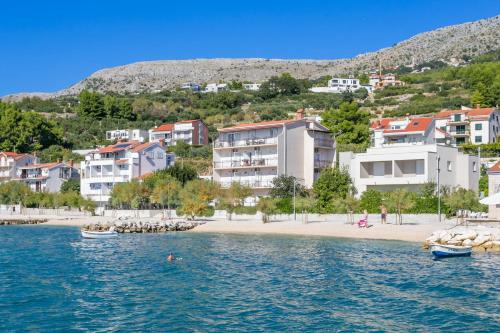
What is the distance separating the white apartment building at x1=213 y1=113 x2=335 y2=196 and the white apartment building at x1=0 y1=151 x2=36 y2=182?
155 ft

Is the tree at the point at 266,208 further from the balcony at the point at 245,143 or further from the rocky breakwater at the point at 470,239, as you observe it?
the rocky breakwater at the point at 470,239

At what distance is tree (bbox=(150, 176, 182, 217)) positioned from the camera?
262 ft

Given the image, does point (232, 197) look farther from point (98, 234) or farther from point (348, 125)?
point (348, 125)

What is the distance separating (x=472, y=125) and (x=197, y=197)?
177 feet

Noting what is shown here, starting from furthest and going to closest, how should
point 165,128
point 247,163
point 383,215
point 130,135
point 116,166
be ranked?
point 165,128, point 130,135, point 116,166, point 247,163, point 383,215

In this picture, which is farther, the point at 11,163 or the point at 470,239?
the point at 11,163

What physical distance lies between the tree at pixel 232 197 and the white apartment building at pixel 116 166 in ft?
91.2

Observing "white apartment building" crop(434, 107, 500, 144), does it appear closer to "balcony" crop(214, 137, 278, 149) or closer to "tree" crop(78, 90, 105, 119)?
"balcony" crop(214, 137, 278, 149)

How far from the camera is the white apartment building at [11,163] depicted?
4601 inches

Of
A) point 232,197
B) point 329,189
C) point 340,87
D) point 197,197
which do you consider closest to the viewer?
point 329,189

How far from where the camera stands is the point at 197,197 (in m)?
74.5

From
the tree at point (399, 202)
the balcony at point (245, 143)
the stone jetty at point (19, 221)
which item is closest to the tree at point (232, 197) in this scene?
the balcony at point (245, 143)

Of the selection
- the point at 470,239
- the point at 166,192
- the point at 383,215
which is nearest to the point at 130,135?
the point at 166,192

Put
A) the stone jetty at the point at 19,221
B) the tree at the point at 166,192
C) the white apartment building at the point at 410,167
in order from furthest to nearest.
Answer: the stone jetty at the point at 19,221
the tree at the point at 166,192
the white apartment building at the point at 410,167
